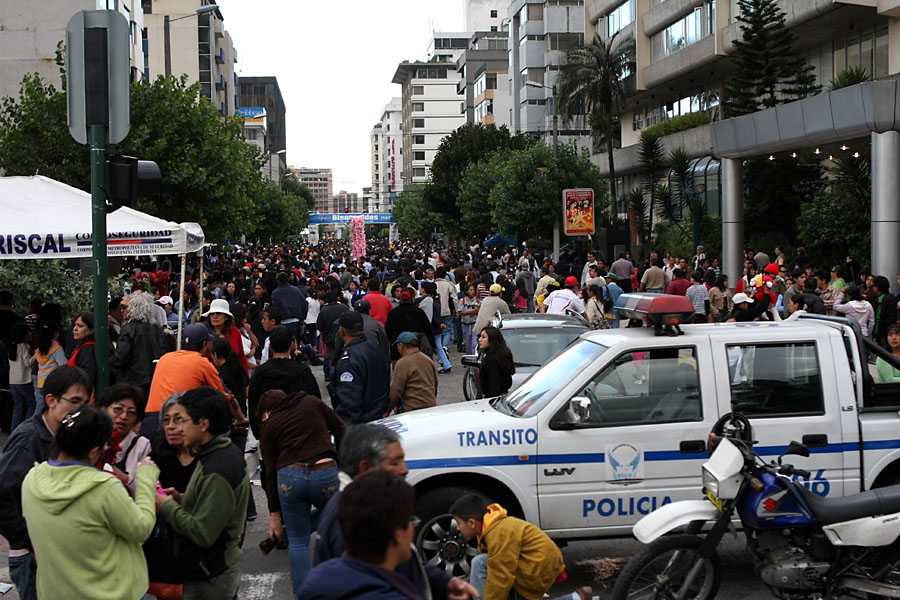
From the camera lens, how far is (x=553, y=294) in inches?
619

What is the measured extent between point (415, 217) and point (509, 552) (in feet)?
264

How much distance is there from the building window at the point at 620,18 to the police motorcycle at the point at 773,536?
46971 mm

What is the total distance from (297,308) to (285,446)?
10274mm

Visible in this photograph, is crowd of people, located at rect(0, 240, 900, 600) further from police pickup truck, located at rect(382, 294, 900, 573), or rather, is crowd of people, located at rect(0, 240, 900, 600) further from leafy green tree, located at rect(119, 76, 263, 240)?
leafy green tree, located at rect(119, 76, 263, 240)

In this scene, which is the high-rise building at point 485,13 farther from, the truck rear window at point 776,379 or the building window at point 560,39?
the truck rear window at point 776,379

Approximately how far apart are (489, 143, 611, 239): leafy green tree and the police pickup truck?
36.6 m

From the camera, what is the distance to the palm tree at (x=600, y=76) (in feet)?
160

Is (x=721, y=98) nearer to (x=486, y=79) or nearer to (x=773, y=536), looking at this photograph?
(x=773, y=536)

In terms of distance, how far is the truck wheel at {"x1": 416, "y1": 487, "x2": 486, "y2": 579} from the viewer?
616cm

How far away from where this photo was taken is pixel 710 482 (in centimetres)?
539

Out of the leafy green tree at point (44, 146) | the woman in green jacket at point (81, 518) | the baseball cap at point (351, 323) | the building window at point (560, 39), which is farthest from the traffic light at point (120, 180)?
the building window at point (560, 39)

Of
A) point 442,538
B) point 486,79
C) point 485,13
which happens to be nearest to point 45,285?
A: point 442,538

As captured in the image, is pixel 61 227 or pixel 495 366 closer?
pixel 495 366

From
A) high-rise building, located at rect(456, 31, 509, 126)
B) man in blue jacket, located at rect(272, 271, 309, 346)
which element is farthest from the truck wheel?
high-rise building, located at rect(456, 31, 509, 126)
